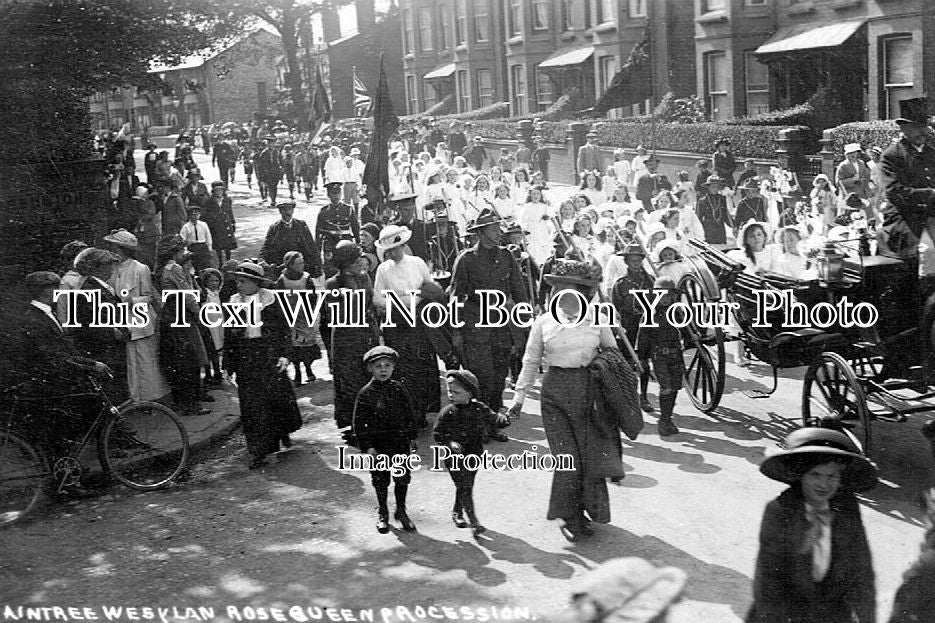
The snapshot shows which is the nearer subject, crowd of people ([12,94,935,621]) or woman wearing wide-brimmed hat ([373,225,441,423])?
crowd of people ([12,94,935,621])

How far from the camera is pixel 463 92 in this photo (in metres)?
43.7

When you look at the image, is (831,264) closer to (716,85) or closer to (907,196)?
(907,196)

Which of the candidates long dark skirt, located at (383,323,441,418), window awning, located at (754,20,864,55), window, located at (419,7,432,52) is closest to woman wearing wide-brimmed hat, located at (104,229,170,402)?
long dark skirt, located at (383,323,441,418)

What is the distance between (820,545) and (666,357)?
5037 mm

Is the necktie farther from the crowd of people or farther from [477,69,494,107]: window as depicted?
[477,69,494,107]: window

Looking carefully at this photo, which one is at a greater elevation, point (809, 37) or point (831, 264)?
point (809, 37)

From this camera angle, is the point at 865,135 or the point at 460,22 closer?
the point at 865,135

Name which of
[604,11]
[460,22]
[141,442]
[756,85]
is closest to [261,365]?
[141,442]

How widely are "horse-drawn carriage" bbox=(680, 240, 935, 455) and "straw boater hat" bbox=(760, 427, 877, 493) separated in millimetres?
3050

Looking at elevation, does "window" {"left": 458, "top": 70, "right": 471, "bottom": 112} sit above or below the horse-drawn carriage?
above

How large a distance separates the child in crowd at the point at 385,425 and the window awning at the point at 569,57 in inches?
1091

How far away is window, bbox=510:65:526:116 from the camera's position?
37.8 meters

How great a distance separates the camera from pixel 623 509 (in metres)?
6.81

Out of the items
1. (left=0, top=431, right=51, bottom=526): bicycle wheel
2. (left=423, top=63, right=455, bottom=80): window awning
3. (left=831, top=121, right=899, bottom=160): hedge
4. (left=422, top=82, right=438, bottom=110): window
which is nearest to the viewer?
(left=0, top=431, right=51, bottom=526): bicycle wheel
